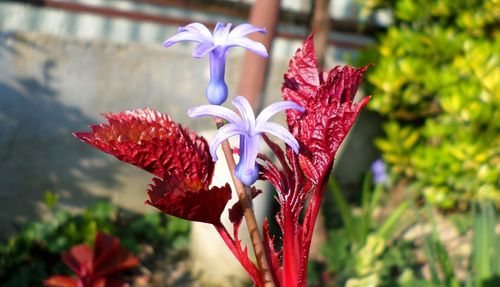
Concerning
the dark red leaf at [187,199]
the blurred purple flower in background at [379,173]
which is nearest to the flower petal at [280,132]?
the dark red leaf at [187,199]

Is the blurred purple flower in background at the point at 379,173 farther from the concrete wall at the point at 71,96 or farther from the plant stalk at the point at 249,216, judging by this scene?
the plant stalk at the point at 249,216

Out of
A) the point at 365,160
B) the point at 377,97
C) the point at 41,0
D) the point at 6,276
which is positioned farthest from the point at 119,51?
the point at 365,160

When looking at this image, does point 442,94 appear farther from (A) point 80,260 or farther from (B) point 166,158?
(B) point 166,158

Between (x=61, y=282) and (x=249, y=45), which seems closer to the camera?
(x=249, y=45)

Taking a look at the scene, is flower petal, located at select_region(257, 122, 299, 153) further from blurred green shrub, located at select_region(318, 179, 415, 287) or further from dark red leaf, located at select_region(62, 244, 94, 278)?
blurred green shrub, located at select_region(318, 179, 415, 287)

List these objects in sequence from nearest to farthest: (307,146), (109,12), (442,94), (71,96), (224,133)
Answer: (224,133)
(307,146)
(71,96)
(109,12)
(442,94)

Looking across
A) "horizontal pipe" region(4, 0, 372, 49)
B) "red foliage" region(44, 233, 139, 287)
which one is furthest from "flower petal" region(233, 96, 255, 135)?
"horizontal pipe" region(4, 0, 372, 49)

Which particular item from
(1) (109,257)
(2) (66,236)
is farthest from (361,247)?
(1) (109,257)

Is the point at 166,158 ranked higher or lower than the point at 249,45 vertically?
lower

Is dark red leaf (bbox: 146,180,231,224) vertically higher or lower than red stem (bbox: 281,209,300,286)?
higher
